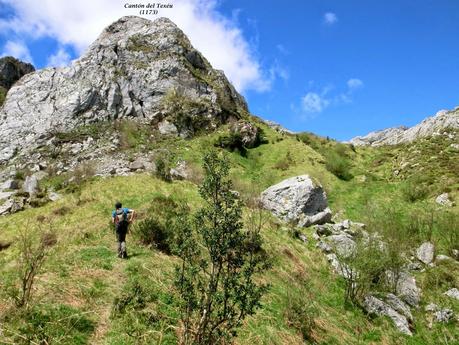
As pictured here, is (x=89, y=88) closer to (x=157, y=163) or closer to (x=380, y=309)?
(x=157, y=163)

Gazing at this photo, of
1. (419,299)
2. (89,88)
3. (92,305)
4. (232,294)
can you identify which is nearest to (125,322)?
(92,305)

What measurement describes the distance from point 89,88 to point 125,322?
40.5m

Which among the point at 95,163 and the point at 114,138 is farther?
the point at 114,138

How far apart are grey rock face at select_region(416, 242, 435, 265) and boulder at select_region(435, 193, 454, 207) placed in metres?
8.44

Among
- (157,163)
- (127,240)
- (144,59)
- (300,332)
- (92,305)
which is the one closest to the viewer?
(92,305)

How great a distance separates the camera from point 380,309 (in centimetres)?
1838

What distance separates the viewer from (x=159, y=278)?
46.9 ft

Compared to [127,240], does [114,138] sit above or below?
above

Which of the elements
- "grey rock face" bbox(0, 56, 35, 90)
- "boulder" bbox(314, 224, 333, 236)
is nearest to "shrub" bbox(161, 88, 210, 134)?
"boulder" bbox(314, 224, 333, 236)

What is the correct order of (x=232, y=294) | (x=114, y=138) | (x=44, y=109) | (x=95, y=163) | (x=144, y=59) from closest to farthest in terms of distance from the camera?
(x=232, y=294) → (x=95, y=163) → (x=114, y=138) → (x=44, y=109) → (x=144, y=59)

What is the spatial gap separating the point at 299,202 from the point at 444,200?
520 inches

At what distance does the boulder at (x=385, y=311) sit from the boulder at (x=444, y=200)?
1690 centimetres

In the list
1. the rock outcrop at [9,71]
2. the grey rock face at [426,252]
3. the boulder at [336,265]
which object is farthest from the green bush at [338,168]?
the rock outcrop at [9,71]

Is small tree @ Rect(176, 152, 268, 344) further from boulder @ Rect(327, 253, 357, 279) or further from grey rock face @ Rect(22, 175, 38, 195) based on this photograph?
grey rock face @ Rect(22, 175, 38, 195)
